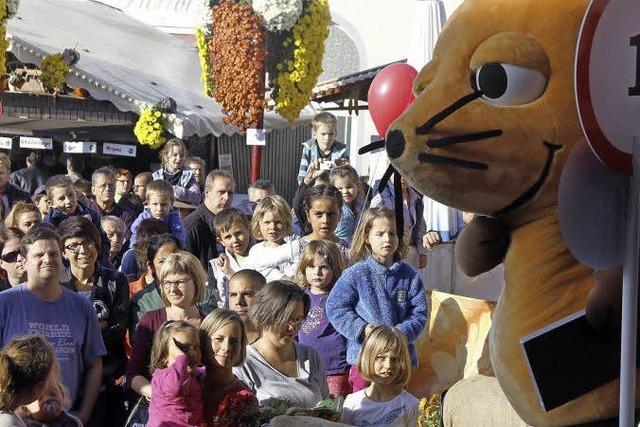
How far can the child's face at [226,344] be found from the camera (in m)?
5.23

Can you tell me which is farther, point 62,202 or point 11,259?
point 62,202

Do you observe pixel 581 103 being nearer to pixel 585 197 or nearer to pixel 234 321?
pixel 585 197

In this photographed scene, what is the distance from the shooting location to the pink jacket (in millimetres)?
5043

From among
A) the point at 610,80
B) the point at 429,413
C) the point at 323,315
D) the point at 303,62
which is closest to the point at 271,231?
the point at 323,315

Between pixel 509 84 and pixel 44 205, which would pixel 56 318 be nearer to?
pixel 509 84

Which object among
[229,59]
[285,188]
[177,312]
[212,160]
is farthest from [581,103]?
[285,188]

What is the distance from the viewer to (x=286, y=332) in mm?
5512

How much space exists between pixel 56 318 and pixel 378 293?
173 centimetres

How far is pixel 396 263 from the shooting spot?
6461mm

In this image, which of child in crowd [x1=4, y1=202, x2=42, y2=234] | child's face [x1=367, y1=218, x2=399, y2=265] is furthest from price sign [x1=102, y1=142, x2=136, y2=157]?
child's face [x1=367, y1=218, x2=399, y2=265]

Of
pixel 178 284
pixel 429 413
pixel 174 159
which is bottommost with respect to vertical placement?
pixel 429 413

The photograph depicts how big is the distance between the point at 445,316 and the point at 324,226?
930 mm

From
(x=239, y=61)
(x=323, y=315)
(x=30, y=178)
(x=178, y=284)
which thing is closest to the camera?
(x=178, y=284)

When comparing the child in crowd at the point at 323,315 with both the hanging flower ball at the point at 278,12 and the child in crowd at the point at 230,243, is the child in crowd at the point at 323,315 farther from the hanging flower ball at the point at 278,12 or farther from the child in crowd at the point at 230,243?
the hanging flower ball at the point at 278,12
